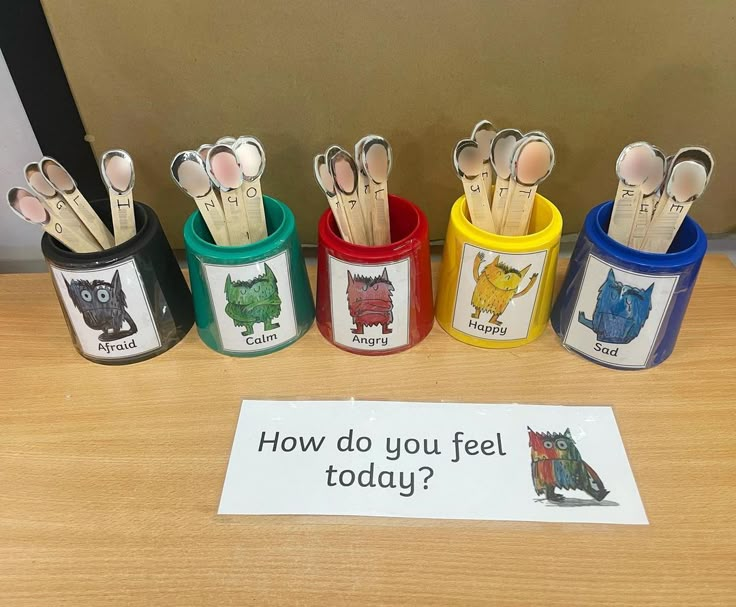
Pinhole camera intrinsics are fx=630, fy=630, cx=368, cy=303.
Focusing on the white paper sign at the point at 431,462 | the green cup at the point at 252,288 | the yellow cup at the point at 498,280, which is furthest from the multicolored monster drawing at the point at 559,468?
the green cup at the point at 252,288

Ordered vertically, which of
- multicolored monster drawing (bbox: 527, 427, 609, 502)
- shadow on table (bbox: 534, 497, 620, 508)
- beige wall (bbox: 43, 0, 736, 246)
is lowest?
shadow on table (bbox: 534, 497, 620, 508)

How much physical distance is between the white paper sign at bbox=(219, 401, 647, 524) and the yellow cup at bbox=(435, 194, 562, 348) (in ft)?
0.26

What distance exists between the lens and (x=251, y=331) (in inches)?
22.5

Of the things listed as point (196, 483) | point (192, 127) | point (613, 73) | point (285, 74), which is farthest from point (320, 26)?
point (196, 483)

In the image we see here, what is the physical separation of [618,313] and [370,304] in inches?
8.2

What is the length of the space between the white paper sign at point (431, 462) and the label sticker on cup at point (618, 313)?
0.06 metres

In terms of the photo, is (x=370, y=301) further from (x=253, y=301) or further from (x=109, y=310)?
(x=109, y=310)

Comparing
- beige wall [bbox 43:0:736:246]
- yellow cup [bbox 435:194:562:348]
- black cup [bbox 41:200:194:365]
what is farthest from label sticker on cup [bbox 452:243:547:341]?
black cup [bbox 41:200:194:365]

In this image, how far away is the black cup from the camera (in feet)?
1.69

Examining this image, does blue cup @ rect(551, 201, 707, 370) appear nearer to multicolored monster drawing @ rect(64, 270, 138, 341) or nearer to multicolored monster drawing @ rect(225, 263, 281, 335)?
multicolored monster drawing @ rect(225, 263, 281, 335)

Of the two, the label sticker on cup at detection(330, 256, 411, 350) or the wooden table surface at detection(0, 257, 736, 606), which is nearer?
the wooden table surface at detection(0, 257, 736, 606)

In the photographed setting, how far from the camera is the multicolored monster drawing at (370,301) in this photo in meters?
0.53

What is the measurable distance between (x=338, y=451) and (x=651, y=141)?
1.40ft

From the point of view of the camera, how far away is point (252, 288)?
0.54 metres
